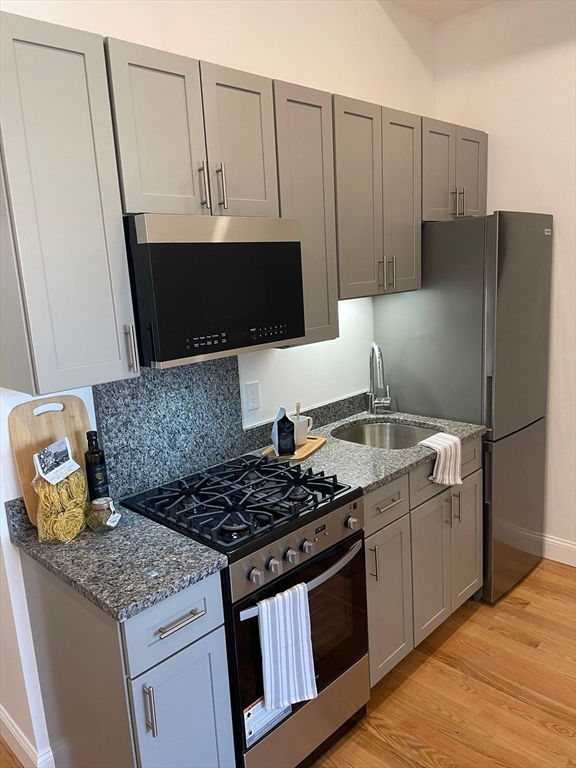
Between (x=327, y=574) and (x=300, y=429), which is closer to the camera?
(x=327, y=574)

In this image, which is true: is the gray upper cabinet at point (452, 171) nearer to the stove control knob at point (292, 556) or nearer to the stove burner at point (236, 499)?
the stove burner at point (236, 499)

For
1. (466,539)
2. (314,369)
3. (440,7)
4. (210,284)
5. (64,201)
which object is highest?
(440,7)

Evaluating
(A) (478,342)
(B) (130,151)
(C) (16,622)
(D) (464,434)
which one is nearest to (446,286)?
(A) (478,342)

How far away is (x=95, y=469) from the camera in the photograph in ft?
5.99

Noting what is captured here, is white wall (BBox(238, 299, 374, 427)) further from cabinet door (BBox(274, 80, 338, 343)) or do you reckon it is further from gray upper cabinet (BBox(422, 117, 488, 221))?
gray upper cabinet (BBox(422, 117, 488, 221))

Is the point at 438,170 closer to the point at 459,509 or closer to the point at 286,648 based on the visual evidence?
Result: the point at 459,509

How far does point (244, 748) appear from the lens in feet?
5.52

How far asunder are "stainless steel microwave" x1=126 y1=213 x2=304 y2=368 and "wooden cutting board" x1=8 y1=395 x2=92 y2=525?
13.5 inches

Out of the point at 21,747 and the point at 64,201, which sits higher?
the point at 64,201

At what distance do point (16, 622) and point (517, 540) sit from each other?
2.36 meters

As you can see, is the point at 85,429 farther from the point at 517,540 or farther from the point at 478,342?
the point at 517,540

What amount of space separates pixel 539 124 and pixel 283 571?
263 centimetres

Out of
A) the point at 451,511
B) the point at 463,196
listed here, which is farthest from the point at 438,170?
the point at 451,511

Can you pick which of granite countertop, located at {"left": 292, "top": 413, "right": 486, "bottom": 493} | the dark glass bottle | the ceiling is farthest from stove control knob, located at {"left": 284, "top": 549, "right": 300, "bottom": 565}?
the ceiling
